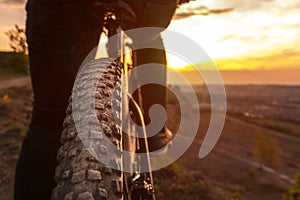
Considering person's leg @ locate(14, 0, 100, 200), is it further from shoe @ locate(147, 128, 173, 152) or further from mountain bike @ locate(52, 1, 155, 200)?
shoe @ locate(147, 128, 173, 152)

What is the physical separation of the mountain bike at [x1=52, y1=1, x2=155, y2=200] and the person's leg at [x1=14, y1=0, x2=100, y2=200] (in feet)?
0.53

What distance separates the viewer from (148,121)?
8.43 feet

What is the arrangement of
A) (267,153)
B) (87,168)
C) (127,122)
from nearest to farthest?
(87,168)
(127,122)
(267,153)

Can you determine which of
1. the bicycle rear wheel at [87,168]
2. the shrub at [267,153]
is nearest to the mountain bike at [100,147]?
the bicycle rear wheel at [87,168]

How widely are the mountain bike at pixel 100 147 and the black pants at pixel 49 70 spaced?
0.46 feet

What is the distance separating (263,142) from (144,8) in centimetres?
2434

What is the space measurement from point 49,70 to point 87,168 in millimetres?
811

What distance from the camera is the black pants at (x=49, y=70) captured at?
164cm

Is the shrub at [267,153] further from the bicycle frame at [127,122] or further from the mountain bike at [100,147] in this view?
the mountain bike at [100,147]

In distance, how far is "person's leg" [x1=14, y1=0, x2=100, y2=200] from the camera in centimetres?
165

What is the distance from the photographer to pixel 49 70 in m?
1.74

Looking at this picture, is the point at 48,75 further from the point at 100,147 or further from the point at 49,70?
the point at 100,147

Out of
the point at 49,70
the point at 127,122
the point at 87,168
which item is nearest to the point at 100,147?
the point at 87,168

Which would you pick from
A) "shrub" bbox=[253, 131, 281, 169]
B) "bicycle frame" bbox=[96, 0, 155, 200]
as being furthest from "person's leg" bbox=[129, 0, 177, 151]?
"shrub" bbox=[253, 131, 281, 169]
